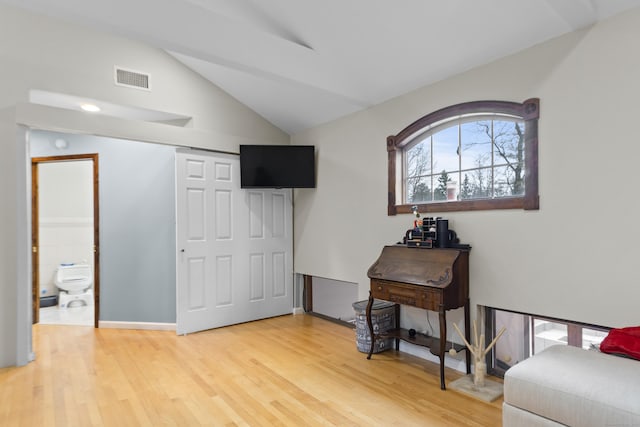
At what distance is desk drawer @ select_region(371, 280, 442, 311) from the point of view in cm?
272

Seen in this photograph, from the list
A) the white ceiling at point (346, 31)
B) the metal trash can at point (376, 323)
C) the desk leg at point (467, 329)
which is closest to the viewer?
the white ceiling at point (346, 31)

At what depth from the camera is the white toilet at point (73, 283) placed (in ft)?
17.8

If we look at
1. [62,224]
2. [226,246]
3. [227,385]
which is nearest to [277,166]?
[226,246]

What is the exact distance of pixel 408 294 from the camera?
2.91 m

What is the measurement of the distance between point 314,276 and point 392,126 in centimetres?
222

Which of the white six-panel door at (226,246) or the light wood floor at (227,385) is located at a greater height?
the white six-panel door at (226,246)

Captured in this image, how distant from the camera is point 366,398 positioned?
254 cm

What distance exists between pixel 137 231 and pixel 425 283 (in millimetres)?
3502

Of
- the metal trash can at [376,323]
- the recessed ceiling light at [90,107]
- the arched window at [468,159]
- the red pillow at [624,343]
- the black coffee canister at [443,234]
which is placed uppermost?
the recessed ceiling light at [90,107]

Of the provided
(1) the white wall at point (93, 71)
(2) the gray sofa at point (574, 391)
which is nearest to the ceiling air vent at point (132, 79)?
(1) the white wall at point (93, 71)

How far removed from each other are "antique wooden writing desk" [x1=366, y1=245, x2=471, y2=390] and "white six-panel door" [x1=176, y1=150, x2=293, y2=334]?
6.15 ft

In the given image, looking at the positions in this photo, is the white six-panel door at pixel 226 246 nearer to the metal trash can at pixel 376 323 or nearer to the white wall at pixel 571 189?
the metal trash can at pixel 376 323

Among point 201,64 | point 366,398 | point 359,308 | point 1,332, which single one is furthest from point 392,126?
point 1,332

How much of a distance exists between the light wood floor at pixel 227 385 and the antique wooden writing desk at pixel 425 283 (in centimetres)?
25
